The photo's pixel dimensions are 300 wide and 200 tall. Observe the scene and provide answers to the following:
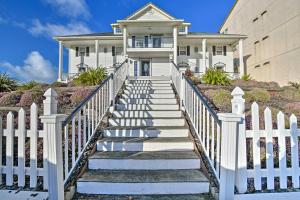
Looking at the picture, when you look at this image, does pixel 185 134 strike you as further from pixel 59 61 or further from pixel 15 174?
pixel 59 61

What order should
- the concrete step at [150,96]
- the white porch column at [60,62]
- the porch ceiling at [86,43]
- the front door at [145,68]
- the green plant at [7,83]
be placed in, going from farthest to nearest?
the porch ceiling at [86,43]
the front door at [145,68]
the white porch column at [60,62]
the green plant at [7,83]
the concrete step at [150,96]

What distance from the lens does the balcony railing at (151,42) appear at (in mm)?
20148

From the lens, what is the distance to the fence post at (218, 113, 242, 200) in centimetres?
291

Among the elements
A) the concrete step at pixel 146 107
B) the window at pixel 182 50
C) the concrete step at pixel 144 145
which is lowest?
the concrete step at pixel 144 145

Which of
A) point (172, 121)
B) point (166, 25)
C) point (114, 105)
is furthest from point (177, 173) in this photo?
point (166, 25)

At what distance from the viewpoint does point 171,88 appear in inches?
320

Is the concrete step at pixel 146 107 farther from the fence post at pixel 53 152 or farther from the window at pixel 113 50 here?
the window at pixel 113 50

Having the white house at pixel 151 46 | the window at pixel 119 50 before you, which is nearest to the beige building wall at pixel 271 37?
the white house at pixel 151 46

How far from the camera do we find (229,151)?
2930 millimetres

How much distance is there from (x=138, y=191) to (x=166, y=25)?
1763 cm

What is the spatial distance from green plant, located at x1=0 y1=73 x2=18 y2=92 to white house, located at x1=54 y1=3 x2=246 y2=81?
878 centimetres

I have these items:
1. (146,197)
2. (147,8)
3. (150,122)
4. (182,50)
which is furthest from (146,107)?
(182,50)

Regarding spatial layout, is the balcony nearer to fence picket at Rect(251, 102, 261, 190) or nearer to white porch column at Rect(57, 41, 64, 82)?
white porch column at Rect(57, 41, 64, 82)

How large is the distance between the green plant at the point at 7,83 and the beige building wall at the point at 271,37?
59.0ft
